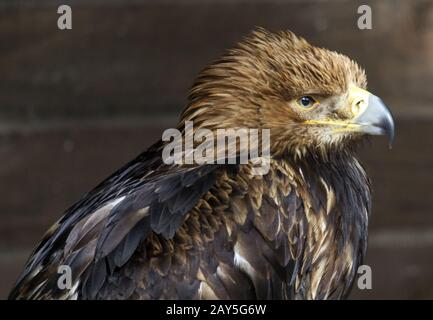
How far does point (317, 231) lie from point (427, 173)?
4.73 feet

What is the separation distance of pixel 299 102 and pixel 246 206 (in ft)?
1.22

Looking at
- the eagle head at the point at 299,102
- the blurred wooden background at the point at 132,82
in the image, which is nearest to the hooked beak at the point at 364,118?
the eagle head at the point at 299,102

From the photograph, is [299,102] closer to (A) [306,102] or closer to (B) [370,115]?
(A) [306,102]

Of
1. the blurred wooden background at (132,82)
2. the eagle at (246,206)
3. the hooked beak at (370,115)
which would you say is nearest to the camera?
the eagle at (246,206)

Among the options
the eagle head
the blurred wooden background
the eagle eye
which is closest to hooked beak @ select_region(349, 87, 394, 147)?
the eagle head

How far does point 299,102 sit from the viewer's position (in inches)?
112

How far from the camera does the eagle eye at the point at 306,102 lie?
9.29 feet

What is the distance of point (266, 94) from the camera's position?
284 centimetres

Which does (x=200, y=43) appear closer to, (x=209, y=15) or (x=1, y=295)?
(x=209, y=15)

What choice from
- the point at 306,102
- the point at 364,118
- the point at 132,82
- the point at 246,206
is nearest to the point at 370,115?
the point at 364,118

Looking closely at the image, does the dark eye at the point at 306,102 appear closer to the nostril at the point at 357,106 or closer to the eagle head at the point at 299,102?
the eagle head at the point at 299,102

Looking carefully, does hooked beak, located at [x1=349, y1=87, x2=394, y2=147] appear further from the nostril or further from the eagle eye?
the eagle eye
